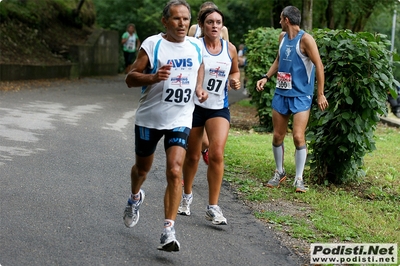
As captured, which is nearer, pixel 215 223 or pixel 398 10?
pixel 215 223

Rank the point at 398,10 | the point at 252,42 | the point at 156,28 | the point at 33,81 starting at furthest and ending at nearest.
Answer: the point at 156,28, the point at 398,10, the point at 33,81, the point at 252,42

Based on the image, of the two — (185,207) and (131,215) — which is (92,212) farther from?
(185,207)

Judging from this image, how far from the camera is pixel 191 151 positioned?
6688 millimetres

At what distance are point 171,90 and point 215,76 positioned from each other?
3.48 ft

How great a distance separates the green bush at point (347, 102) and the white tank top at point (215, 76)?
195 cm

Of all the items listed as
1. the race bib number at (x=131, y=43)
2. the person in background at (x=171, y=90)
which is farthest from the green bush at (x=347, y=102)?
the race bib number at (x=131, y=43)

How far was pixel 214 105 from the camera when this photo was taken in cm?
654

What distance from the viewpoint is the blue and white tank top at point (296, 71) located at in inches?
314

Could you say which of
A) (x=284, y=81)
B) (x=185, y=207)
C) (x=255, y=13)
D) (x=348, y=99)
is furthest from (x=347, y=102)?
(x=255, y=13)

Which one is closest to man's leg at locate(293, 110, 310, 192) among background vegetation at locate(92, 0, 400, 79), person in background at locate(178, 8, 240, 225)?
person in background at locate(178, 8, 240, 225)

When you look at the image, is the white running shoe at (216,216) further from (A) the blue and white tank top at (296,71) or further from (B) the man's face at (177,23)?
(A) the blue and white tank top at (296,71)

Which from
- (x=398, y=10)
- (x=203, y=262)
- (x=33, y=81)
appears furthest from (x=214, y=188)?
(x=398, y=10)

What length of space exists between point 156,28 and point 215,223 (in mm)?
30338

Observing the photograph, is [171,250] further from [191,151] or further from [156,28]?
[156,28]
